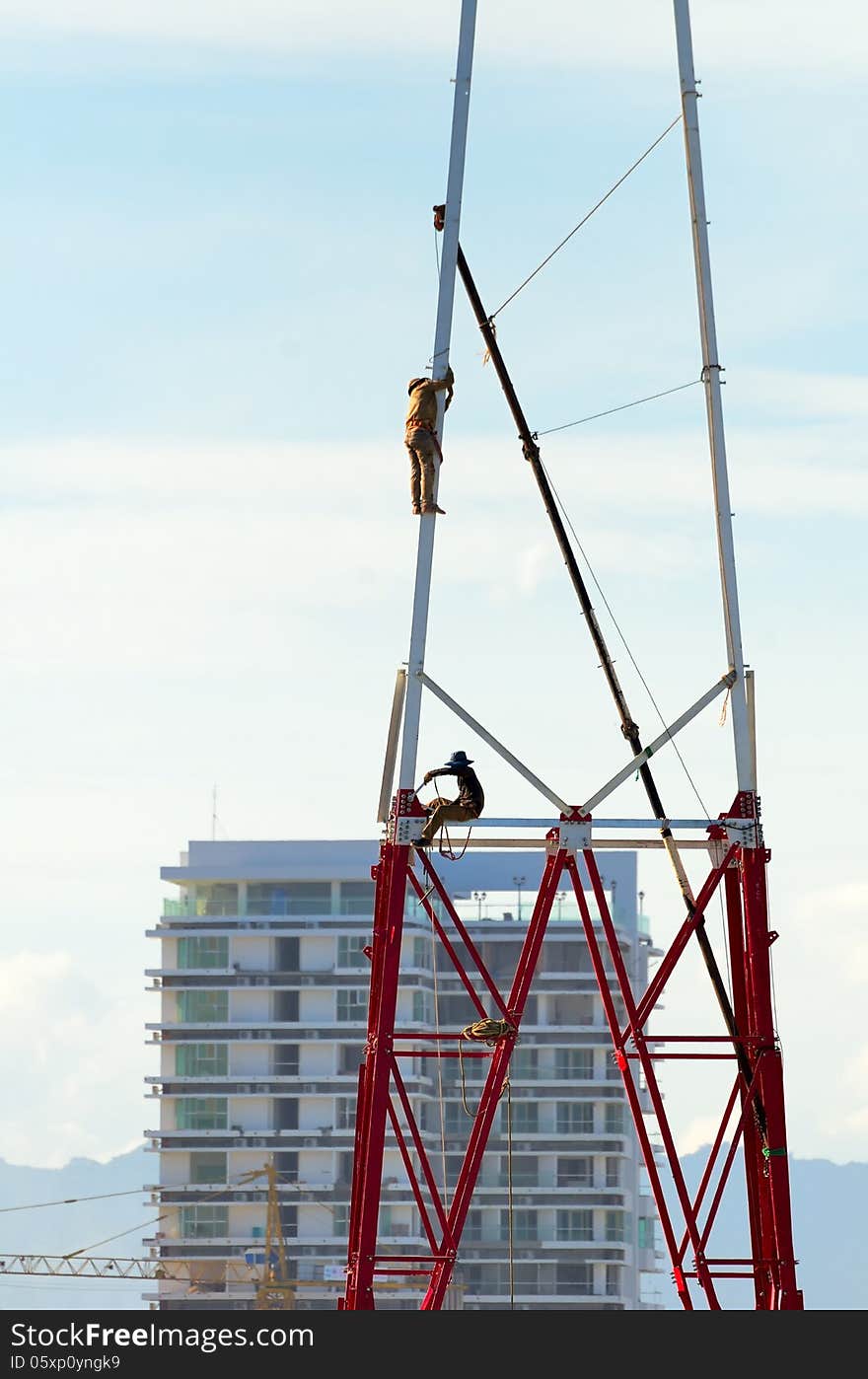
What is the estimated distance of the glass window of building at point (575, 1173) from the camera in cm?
15325

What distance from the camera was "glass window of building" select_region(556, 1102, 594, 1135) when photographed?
155m

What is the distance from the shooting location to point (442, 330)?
31.2m

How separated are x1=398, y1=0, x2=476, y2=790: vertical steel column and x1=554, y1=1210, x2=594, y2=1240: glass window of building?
Answer: 12265 cm

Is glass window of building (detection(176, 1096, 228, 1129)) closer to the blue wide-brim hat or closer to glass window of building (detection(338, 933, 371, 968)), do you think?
glass window of building (detection(338, 933, 371, 968))

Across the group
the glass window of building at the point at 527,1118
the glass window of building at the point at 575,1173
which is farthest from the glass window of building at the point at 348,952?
the glass window of building at the point at 575,1173

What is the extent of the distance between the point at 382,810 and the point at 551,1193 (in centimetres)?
12254

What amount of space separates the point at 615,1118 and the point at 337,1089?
51.4 ft

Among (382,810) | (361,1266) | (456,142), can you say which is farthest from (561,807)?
(456,142)

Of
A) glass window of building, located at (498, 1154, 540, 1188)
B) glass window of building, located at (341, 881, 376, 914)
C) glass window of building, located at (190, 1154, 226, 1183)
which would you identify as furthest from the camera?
glass window of building, located at (341, 881, 376, 914)

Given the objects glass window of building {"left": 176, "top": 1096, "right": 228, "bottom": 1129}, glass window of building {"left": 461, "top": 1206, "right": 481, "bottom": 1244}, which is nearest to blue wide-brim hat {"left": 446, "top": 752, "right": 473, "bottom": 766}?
glass window of building {"left": 461, "top": 1206, "right": 481, "bottom": 1244}

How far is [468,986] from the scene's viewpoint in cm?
3259

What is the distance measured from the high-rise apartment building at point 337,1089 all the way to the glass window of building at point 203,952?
16 centimetres

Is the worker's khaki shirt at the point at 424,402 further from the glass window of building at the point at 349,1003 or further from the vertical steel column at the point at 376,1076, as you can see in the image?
the glass window of building at the point at 349,1003
